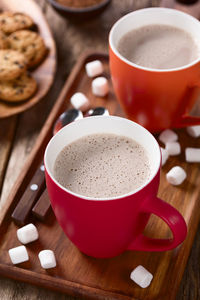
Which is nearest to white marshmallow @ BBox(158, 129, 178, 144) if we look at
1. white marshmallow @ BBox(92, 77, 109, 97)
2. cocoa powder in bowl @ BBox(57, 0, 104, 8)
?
white marshmallow @ BBox(92, 77, 109, 97)

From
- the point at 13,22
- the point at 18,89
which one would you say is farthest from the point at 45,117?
the point at 13,22

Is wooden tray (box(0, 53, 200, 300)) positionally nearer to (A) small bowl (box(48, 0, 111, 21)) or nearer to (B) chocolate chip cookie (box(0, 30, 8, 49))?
(B) chocolate chip cookie (box(0, 30, 8, 49))

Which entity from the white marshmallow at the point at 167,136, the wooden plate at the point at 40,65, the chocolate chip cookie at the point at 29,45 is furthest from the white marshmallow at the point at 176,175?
the chocolate chip cookie at the point at 29,45

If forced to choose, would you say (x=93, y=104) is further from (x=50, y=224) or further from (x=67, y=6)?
(x=67, y=6)

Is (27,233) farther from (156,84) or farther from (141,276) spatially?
(156,84)

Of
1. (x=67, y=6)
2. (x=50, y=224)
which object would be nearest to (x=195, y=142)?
(x=50, y=224)

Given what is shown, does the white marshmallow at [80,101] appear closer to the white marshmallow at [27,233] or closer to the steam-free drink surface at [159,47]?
the steam-free drink surface at [159,47]

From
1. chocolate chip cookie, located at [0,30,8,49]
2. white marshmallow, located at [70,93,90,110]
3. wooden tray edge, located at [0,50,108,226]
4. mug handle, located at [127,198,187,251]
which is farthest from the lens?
chocolate chip cookie, located at [0,30,8,49]
